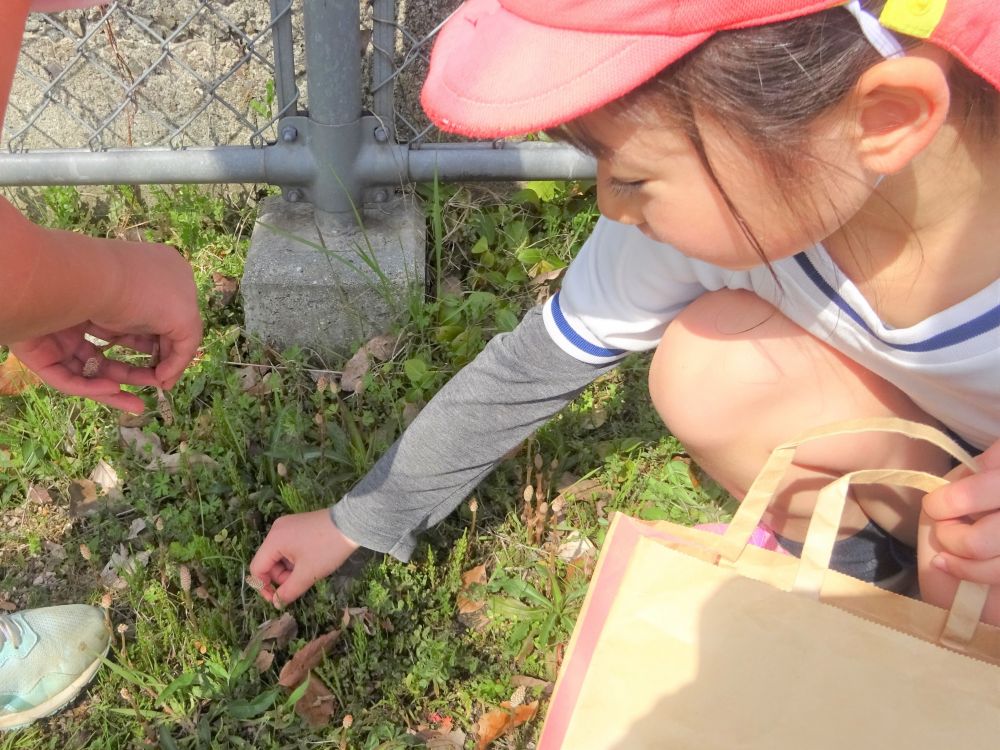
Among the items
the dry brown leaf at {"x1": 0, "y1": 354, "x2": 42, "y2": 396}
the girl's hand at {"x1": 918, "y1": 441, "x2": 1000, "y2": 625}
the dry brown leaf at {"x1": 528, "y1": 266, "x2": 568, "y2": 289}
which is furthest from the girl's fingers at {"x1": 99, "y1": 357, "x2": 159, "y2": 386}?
the girl's hand at {"x1": 918, "y1": 441, "x2": 1000, "y2": 625}

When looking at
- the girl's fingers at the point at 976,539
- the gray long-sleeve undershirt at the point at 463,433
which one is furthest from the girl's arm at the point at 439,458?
the girl's fingers at the point at 976,539

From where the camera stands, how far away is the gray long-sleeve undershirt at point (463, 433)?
1.55 metres

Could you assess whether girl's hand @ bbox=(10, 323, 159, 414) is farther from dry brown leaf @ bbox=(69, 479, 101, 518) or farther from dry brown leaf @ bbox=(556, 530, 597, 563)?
dry brown leaf @ bbox=(556, 530, 597, 563)

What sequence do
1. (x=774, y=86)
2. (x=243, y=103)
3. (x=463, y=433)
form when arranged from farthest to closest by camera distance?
(x=243, y=103)
(x=463, y=433)
(x=774, y=86)

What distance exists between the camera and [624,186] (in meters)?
1.06

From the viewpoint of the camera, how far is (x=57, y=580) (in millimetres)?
1829

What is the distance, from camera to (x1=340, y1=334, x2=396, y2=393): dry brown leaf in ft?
6.86

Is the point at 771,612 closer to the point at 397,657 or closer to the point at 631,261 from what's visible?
the point at 631,261

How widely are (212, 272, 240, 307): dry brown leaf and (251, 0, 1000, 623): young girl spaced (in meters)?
0.77

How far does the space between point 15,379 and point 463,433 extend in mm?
1104

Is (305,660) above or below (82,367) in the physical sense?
below

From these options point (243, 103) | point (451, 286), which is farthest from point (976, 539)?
point (243, 103)

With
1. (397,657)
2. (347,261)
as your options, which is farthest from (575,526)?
(347,261)

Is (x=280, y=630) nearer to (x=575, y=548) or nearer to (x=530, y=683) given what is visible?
(x=530, y=683)
